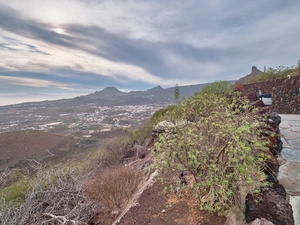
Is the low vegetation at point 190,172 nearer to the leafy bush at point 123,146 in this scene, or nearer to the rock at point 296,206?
the rock at point 296,206

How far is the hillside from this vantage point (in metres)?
15.7

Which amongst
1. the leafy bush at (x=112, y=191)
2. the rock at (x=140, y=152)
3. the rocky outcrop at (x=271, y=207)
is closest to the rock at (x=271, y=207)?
the rocky outcrop at (x=271, y=207)

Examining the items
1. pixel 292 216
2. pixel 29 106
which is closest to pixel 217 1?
pixel 292 216

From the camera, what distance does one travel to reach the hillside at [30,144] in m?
15.7

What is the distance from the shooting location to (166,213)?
8.34ft

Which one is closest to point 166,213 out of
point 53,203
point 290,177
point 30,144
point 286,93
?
→ point 290,177

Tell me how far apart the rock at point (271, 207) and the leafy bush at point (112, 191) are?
98.1 inches

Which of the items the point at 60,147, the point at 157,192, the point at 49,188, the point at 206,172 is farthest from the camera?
the point at 60,147

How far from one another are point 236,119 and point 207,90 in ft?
22.5

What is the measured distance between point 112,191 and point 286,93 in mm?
8533

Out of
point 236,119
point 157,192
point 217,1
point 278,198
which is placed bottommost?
point 157,192

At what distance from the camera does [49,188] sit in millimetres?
4121

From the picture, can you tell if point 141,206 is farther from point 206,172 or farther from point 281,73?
point 281,73

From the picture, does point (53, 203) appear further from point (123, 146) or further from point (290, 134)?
point (290, 134)
